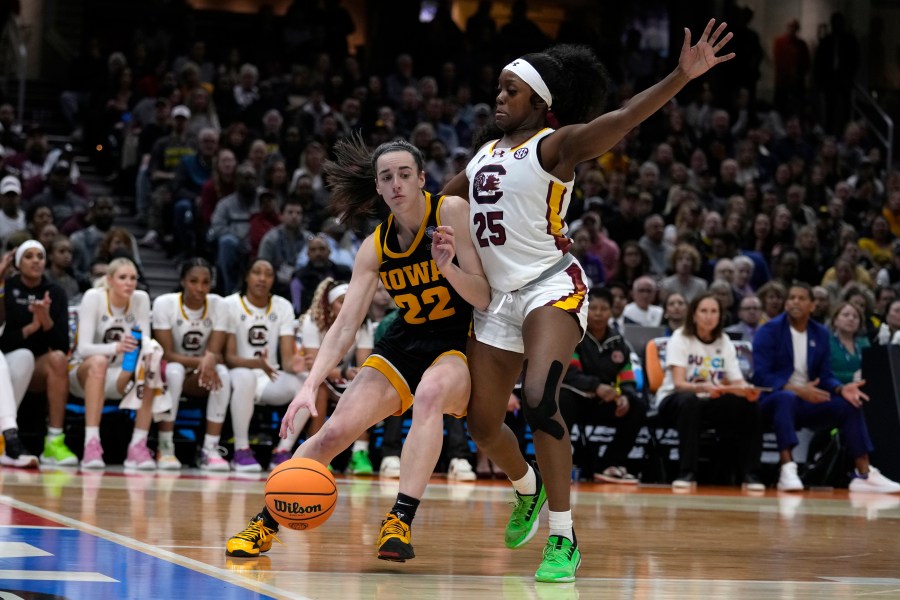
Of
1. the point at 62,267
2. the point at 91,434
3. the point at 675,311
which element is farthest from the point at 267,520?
the point at 675,311

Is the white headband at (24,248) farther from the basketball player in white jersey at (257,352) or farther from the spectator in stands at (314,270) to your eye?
the spectator in stands at (314,270)

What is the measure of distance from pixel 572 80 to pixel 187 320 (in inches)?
225

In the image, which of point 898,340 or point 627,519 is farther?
point 898,340

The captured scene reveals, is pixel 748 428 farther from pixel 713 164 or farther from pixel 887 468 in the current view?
pixel 713 164

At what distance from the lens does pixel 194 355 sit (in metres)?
10.3

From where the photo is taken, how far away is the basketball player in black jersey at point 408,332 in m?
4.86

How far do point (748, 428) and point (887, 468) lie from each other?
1971 millimetres

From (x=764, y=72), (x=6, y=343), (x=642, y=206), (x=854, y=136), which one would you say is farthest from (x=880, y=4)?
(x=6, y=343)

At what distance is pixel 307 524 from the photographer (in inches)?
186

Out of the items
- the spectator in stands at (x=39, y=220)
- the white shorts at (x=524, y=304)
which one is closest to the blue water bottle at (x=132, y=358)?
the spectator in stands at (x=39, y=220)

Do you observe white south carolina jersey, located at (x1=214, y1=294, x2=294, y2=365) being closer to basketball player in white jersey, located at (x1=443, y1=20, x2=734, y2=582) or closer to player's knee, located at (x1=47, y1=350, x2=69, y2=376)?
player's knee, located at (x1=47, y1=350, x2=69, y2=376)

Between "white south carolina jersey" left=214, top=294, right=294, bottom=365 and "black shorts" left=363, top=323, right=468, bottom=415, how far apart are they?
17.6 ft

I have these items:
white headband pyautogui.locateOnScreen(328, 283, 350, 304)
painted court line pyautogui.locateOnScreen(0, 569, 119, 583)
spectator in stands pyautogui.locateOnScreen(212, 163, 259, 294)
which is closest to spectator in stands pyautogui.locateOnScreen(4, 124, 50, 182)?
spectator in stands pyautogui.locateOnScreen(212, 163, 259, 294)

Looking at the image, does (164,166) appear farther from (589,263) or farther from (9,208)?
(589,263)
